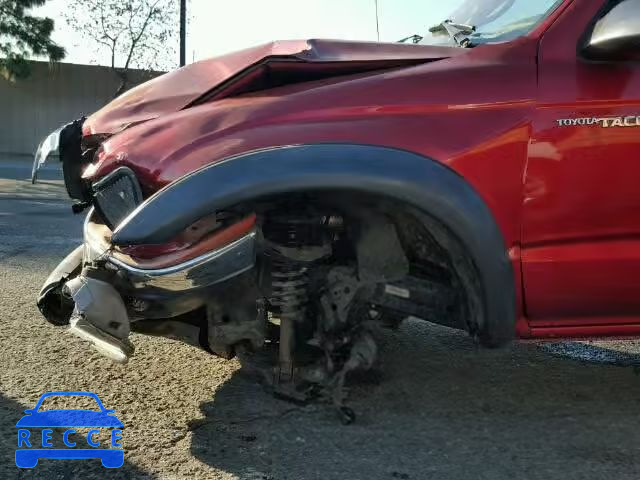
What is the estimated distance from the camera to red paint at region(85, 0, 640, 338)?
94.6 inches

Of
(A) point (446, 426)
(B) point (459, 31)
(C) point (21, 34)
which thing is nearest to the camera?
(A) point (446, 426)

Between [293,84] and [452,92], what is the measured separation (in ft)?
2.10

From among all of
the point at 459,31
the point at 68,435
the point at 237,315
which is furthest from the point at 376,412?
the point at 459,31

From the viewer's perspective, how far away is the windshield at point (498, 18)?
2658 millimetres

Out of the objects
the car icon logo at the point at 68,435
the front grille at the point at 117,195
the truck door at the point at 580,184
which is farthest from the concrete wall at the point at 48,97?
the truck door at the point at 580,184

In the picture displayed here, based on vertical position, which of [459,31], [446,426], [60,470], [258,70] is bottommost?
[446,426]

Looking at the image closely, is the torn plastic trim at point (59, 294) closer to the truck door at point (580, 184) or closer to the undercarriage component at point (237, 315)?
the undercarriage component at point (237, 315)

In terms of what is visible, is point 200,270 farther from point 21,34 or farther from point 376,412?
point 21,34

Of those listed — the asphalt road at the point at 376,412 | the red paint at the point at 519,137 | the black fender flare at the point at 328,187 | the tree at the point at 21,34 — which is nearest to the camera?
the black fender flare at the point at 328,187

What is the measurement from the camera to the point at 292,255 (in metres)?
2.63

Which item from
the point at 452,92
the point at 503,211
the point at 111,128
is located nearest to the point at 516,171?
the point at 503,211

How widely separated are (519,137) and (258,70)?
108 cm

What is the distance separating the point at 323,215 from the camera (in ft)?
8.68

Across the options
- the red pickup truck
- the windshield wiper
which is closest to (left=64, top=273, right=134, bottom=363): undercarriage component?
the red pickup truck
